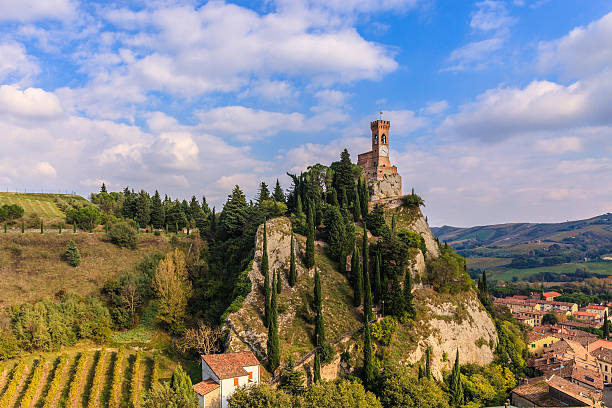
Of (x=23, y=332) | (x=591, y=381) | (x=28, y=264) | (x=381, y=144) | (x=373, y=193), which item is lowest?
(x=591, y=381)

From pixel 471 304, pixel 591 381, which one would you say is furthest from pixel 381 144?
pixel 591 381

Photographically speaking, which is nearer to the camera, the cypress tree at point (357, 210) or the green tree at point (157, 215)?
the cypress tree at point (357, 210)

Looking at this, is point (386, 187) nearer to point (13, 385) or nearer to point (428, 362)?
point (428, 362)

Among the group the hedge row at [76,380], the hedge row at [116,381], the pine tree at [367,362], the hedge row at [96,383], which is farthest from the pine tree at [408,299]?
the hedge row at [76,380]

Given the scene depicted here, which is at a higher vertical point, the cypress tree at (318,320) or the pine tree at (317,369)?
the cypress tree at (318,320)

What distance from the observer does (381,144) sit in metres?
74.4

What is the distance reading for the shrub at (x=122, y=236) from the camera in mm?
57844

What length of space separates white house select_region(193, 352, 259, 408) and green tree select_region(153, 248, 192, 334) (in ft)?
35.8

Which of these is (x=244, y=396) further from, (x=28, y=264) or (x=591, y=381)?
(x=591, y=381)

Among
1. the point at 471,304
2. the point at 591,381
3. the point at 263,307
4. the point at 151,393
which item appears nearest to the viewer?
the point at 151,393

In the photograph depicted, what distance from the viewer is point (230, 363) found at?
33719 millimetres

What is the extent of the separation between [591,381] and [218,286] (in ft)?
162

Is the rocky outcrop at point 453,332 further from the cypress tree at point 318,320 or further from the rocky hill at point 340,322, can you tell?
the cypress tree at point 318,320

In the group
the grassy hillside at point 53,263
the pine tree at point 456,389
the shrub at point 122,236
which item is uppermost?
the shrub at point 122,236
